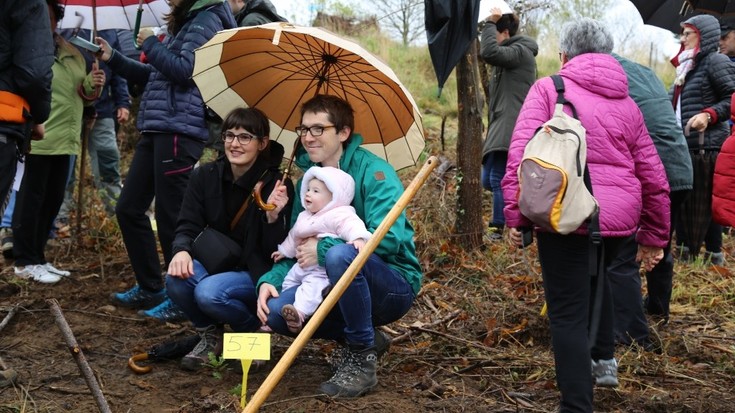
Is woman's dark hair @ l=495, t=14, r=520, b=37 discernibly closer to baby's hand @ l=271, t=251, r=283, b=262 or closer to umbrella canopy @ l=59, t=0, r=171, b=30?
umbrella canopy @ l=59, t=0, r=171, b=30

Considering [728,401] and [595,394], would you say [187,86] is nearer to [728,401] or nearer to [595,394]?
[595,394]

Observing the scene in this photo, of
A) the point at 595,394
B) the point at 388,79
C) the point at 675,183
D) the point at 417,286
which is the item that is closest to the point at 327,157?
the point at 388,79

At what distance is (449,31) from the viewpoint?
5.29 metres

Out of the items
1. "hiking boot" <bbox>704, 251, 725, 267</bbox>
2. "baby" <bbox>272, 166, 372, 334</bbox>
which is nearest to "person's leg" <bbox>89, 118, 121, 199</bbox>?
"baby" <bbox>272, 166, 372, 334</bbox>

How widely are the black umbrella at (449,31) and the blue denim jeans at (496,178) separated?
5.59ft

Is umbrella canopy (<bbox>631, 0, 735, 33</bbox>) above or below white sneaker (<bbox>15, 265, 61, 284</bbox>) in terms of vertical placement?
above

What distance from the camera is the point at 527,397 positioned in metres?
3.78

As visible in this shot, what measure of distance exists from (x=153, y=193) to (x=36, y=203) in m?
1.09

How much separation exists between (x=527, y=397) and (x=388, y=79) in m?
1.69

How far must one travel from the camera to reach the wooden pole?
2.96 metres

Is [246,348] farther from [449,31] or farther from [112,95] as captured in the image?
[112,95]

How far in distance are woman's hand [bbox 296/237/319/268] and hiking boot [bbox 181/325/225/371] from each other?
2.39 feet

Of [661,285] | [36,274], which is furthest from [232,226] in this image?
[661,285]

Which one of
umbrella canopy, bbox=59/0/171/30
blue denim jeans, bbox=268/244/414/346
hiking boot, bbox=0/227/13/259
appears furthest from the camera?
hiking boot, bbox=0/227/13/259
